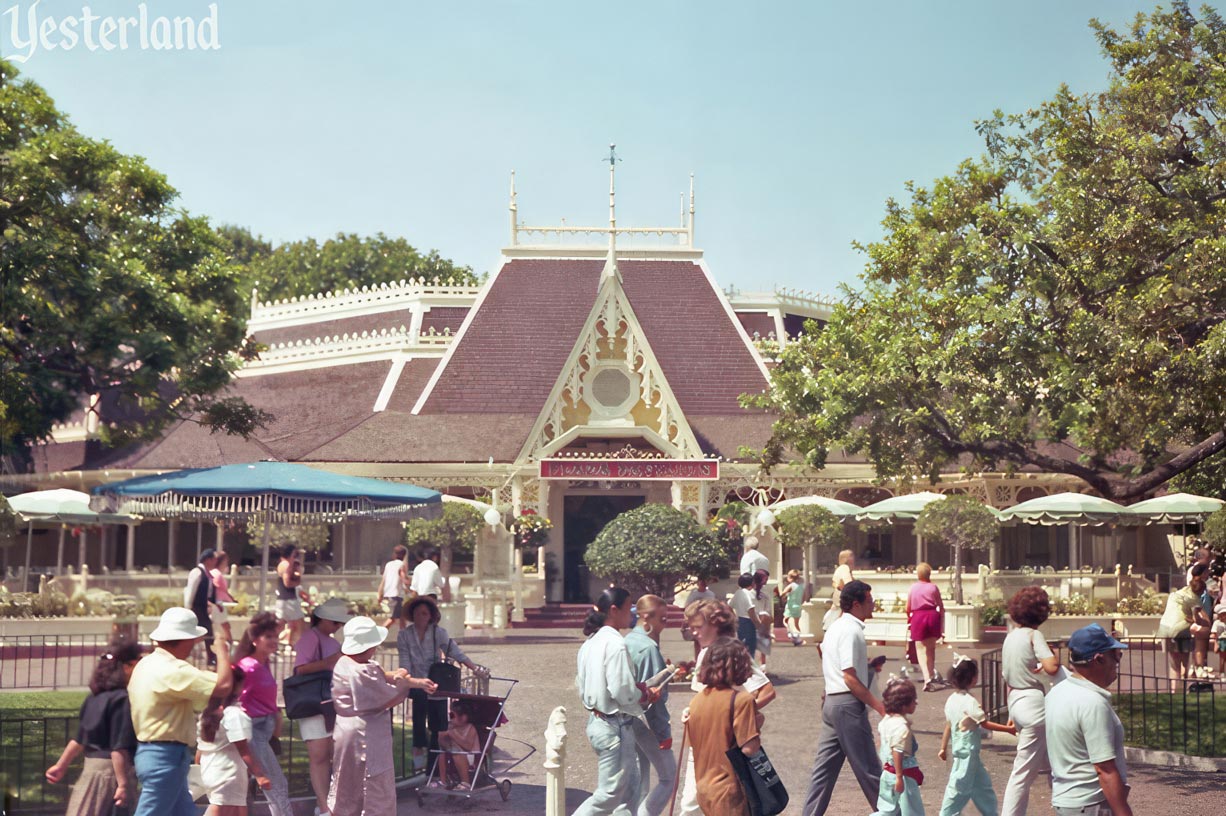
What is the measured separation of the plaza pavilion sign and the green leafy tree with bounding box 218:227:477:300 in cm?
2837

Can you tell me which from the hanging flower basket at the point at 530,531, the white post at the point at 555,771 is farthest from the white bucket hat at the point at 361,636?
the hanging flower basket at the point at 530,531

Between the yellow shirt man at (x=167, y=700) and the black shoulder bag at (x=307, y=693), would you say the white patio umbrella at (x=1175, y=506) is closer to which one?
the black shoulder bag at (x=307, y=693)

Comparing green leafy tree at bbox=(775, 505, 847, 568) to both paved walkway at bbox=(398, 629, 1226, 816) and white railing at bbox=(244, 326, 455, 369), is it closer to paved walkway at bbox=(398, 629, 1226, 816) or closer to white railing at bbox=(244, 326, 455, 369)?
paved walkway at bbox=(398, 629, 1226, 816)

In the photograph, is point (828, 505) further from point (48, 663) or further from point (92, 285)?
point (92, 285)

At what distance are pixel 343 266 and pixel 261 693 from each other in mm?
53076

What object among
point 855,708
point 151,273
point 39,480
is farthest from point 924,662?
point 39,480

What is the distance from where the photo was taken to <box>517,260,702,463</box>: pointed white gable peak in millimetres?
34719

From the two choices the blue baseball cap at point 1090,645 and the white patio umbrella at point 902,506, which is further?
the white patio umbrella at point 902,506

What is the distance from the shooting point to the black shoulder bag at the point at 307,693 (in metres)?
10.1

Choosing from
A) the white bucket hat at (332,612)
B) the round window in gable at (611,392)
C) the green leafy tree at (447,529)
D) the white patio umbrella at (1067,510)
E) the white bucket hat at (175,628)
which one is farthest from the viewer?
the round window in gable at (611,392)

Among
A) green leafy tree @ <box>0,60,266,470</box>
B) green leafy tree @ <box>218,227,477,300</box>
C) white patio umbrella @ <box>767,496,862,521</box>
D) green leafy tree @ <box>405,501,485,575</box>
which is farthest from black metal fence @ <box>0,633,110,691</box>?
green leafy tree @ <box>218,227,477,300</box>

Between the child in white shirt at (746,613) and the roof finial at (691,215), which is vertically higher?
the roof finial at (691,215)

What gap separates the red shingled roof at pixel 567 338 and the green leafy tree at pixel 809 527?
7.75 m

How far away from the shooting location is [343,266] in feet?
202
